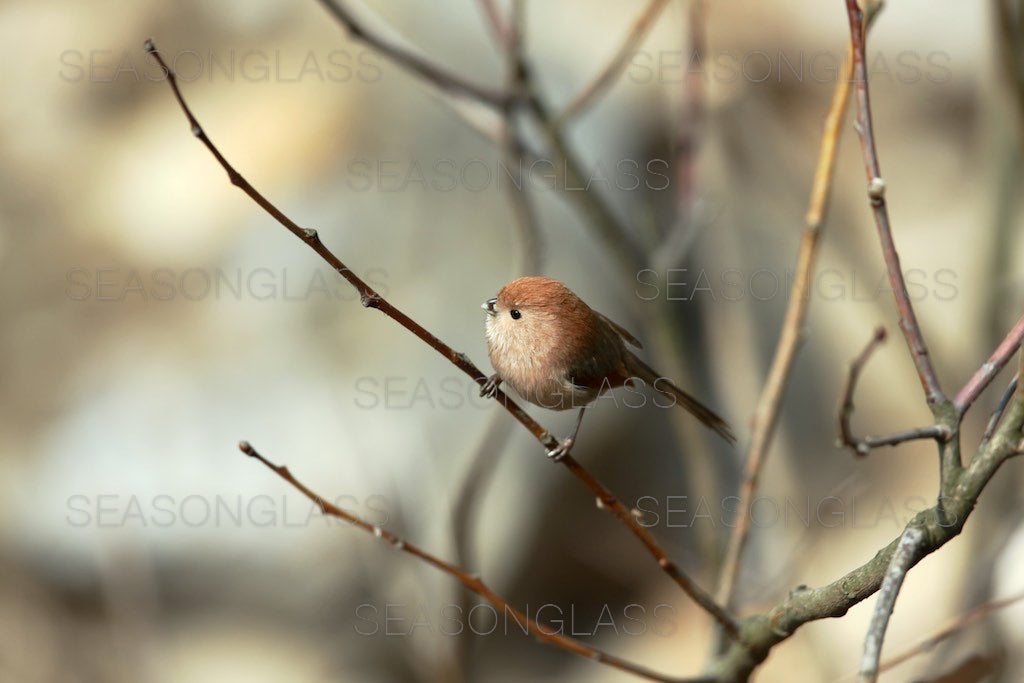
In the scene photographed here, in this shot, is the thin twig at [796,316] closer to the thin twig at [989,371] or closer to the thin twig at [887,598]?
the thin twig at [989,371]

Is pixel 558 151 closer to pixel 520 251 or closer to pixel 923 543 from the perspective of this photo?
pixel 520 251

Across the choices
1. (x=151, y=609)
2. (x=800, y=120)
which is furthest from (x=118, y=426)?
(x=800, y=120)

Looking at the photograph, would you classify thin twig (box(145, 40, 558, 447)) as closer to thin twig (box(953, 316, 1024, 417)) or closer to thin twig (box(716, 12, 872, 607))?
thin twig (box(953, 316, 1024, 417))

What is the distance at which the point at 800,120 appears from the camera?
5969 millimetres

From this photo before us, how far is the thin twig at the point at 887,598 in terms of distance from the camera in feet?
3.77

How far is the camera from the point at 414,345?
15.7 feet

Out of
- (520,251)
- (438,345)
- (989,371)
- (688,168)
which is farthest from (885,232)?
(688,168)

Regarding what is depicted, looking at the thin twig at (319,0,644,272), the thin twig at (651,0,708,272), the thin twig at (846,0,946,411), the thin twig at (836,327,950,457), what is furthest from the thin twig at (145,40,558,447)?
the thin twig at (651,0,708,272)

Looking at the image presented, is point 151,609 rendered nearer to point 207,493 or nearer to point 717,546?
point 207,493

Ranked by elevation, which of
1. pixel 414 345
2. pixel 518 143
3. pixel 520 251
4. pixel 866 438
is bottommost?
pixel 866 438

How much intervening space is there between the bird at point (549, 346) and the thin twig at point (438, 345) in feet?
0.32

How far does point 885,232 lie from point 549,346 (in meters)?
0.60

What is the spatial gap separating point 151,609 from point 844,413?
378 centimetres

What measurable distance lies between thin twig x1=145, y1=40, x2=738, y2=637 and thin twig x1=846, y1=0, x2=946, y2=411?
53 centimetres
